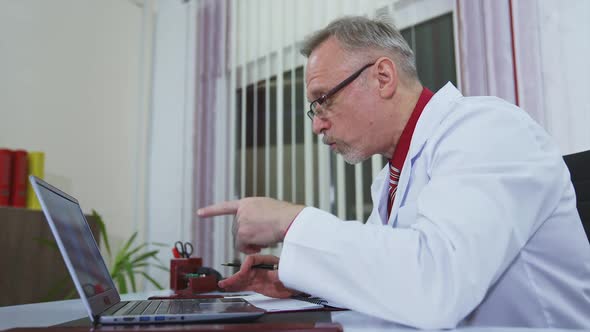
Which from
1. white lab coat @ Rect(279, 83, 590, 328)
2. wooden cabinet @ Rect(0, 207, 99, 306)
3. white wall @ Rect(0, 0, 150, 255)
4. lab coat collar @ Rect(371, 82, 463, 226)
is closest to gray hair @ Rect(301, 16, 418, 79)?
lab coat collar @ Rect(371, 82, 463, 226)

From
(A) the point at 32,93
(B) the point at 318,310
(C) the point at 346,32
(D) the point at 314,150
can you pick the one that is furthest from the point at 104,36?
(B) the point at 318,310

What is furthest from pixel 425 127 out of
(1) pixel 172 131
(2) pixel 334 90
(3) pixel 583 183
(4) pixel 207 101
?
(1) pixel 172 131

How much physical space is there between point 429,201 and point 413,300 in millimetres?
174

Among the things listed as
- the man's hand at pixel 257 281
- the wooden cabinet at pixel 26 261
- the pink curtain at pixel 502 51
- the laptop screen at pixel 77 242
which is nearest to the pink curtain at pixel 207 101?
the wooden cabinet at pixel 26 261

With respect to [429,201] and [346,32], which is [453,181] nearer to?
[429,201]

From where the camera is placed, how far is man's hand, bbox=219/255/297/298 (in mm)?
1114

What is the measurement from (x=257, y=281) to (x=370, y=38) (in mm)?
740

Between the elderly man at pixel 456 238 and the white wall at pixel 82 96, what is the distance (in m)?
2.42

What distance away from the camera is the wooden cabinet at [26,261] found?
2225 millimetres

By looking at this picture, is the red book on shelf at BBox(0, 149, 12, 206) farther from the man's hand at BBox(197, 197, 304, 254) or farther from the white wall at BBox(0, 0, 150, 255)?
the man's hand at BBox(197, 197, 304, 254)

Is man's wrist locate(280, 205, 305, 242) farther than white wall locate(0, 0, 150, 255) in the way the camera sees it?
No

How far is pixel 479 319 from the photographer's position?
2.71ft

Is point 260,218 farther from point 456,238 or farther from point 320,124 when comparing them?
point 320,124

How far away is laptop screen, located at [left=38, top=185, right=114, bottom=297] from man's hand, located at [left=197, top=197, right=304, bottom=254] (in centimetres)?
22
